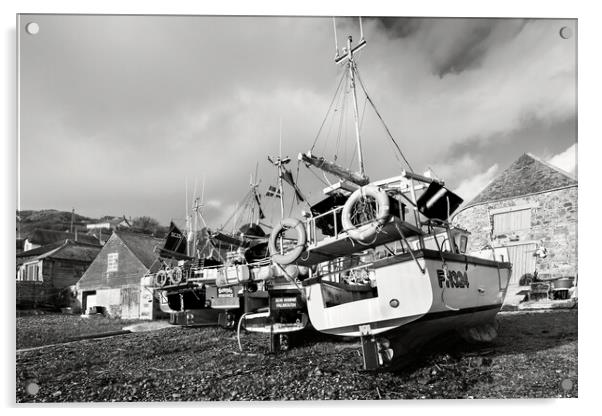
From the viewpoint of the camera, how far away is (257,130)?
648 cm

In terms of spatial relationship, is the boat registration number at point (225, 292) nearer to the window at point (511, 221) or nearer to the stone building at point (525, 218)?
the stone building at point (525, 218)

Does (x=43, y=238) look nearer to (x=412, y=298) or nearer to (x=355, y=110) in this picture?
(x=355, y=110)

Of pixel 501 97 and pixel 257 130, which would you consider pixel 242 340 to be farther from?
pixel 501 97

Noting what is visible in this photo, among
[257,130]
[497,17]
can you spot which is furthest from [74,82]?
[497,17]

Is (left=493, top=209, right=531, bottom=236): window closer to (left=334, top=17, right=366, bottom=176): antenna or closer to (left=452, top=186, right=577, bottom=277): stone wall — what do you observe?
(left=452, top=186, right=577, bottom=277): stone wall

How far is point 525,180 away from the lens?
9.52 m

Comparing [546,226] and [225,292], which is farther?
[225,292]

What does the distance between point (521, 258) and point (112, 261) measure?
46.0 feet

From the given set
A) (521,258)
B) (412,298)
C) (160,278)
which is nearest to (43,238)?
(160,278)

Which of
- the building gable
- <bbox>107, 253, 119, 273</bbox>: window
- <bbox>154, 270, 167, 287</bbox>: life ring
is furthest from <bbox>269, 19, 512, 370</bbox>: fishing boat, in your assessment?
<bbox>107, 253, 119, 273</bbox>: window

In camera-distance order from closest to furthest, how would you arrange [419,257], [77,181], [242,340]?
[419,257], [77,181], [242,340]

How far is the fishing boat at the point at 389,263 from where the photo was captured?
224 inches

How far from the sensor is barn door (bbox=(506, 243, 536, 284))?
999 cm

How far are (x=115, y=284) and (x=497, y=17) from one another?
1546 centimetres
